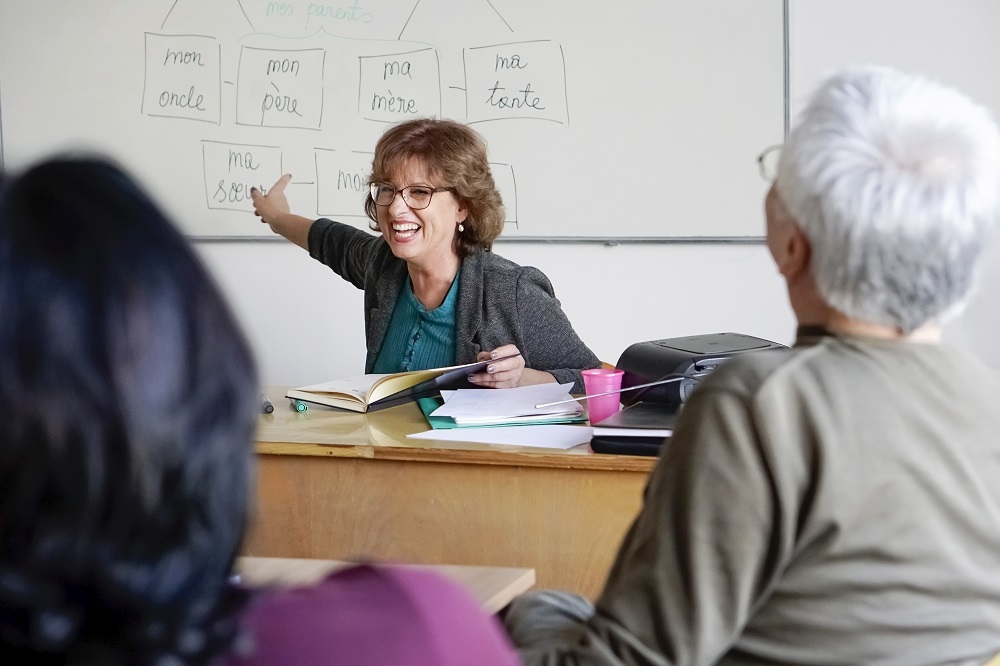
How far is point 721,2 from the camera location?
327cm

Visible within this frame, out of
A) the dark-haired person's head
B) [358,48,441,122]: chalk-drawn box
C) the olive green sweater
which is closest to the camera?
the dark-haired person's head

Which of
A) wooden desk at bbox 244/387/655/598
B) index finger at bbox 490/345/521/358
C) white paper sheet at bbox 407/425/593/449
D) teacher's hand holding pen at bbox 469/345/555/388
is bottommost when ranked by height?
wooden desk at bbox 244/387/655/598

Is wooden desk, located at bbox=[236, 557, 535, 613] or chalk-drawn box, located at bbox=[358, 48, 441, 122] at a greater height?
chalk-drawn box, located at bbox=[358, 48, 441, 122]

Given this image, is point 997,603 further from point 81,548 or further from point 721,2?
point 721,2

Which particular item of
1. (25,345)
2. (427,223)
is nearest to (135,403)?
(25,345)

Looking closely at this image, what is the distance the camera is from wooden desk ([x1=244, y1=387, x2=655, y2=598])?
177 cm

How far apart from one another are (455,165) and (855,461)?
1798mm

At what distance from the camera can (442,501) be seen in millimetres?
1861

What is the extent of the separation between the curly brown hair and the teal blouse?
146mm

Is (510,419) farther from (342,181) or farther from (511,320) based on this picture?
(342,181)

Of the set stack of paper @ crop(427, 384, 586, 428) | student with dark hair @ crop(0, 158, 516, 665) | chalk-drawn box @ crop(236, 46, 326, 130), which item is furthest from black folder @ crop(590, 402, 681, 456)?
chalk-drawn box @ crop(236, 46, 326, 130)

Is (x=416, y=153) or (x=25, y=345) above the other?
(x=416, y=153)

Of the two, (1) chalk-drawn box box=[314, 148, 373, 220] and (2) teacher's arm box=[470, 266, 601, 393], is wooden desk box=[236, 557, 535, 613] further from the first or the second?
(1) chalk-drawn box box=[314, 148, 373, 220]

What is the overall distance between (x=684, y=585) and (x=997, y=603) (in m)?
0.31
